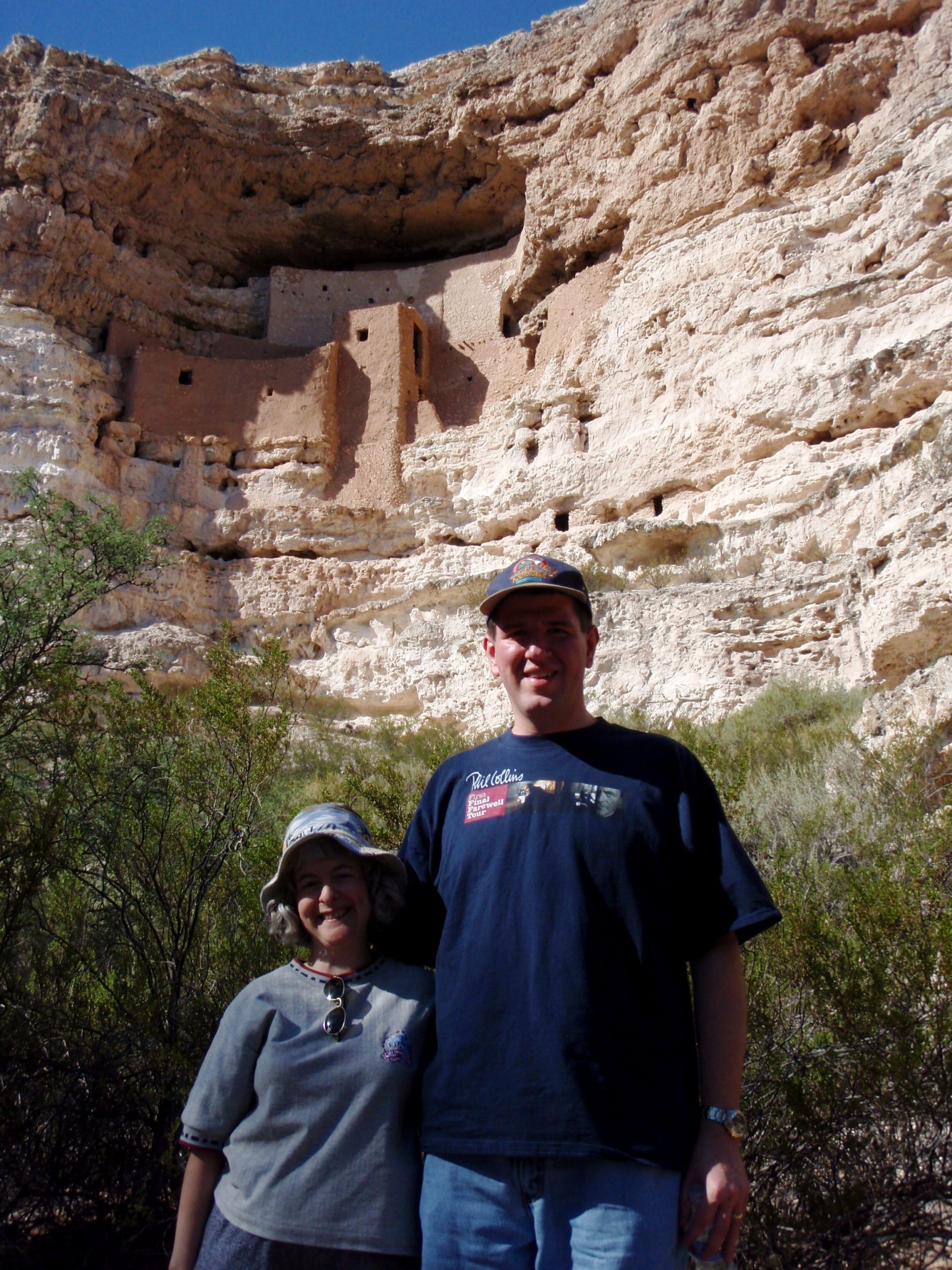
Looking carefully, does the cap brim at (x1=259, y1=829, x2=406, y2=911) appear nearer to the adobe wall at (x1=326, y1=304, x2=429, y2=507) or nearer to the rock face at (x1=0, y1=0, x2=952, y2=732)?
the rock face at (x1=0, y1=0, x2=952, y2=732)

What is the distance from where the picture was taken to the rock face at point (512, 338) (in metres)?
9.61

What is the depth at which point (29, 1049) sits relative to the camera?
8.52ft

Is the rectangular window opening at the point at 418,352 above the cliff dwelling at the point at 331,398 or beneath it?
above

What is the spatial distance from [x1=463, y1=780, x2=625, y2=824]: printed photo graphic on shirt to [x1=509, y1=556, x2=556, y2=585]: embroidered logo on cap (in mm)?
395

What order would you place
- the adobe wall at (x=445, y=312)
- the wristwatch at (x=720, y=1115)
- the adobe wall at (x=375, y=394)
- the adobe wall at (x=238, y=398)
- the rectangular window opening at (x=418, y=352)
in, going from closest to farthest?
the wristwatch at (x=720, y=1115) < the adobe wall at (x=375, y=394) < the adobe wall at (x=238, y=398) < the adobe wall at (x=445, y=312) < the rectangular window opening at (x=418, y=352)

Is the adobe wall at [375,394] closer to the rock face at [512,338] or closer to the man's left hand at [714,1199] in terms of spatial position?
the rock face at [512,338]

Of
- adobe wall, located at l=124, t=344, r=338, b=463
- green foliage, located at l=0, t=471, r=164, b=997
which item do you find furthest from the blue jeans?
adobe wall, located at l=124, t=344, r=338, b=463

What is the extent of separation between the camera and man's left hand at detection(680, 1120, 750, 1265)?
1.47 m

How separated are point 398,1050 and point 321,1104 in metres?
0.15

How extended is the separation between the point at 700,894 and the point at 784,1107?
47.5 inches

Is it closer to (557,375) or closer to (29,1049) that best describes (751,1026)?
(29,1049)

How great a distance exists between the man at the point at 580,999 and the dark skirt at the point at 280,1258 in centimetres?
12

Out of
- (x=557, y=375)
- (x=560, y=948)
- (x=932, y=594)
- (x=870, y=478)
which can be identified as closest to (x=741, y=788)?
(x=932, y=594)

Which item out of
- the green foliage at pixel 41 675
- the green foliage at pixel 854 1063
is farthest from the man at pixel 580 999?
the green foliage at pixel 41 675
